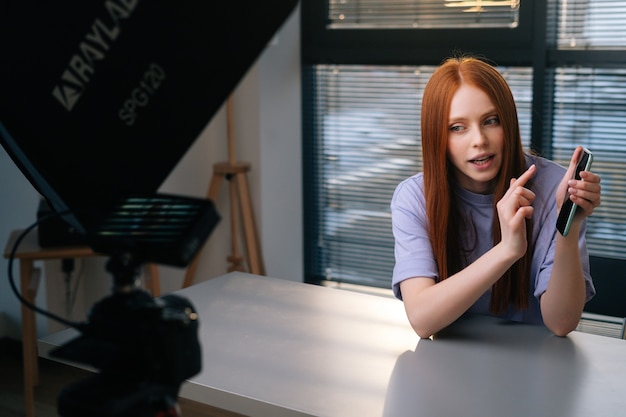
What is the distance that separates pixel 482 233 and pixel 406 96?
1.62 metres

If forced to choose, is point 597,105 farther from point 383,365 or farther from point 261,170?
point 383,365

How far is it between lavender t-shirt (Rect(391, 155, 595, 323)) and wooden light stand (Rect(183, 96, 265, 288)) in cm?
152

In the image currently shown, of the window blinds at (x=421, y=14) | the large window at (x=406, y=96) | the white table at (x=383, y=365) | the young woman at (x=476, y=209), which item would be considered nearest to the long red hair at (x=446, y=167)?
the young woman at (x=476, y=209)

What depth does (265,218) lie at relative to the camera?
345 cm

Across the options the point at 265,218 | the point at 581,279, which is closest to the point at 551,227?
the point at 581,279

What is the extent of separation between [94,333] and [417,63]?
2859 mm

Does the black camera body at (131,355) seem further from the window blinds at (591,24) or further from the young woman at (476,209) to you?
the window blinds at (591,24)

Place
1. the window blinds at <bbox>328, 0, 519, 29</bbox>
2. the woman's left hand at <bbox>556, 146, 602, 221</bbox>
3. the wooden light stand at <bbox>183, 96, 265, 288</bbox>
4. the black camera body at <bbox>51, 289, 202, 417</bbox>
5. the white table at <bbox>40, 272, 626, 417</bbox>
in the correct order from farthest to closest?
the wooden light stand at <bbox>183, 96, 265, 288</bbox> < the window blinds at <bbox>328, 0, 519, 29</bbox> < the woman's left hand at <bbox>556, 146, 602, 221</bbox> < the white table at <bbox>40, 272, 626, 417</bbox> < the black camera body at <bbox>51, 289, 202, 417</bbox>

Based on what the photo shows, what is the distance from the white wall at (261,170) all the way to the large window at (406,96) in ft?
0.24

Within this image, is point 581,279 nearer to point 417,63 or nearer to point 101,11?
point 101,11

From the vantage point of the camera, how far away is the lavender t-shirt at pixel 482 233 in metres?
1.71

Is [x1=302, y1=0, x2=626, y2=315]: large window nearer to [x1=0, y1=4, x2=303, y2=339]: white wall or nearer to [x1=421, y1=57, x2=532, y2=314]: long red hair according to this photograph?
[x1=0, y1=4, x2=303, y2=339]: white wall

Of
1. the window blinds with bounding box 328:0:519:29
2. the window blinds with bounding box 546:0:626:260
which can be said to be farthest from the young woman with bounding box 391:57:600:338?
the window blinds with bounding box 328:0:519:29

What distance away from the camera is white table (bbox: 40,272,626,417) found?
1.26m
